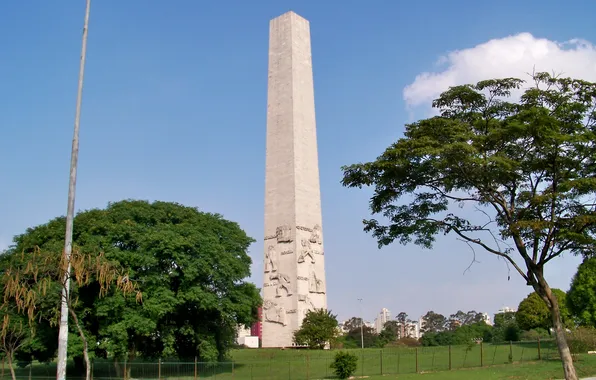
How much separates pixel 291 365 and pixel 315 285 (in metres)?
8.45

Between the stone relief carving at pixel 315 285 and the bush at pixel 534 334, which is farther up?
the stone relief carving at pixel 315 285

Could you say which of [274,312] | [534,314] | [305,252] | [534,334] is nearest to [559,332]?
[305,252]

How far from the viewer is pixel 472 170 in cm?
1936

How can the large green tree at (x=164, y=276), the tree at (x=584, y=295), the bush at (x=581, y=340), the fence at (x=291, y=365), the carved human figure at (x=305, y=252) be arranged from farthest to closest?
the tree at (x=584, y=295) < the carved human figure at (x=305, y=252) < the bush at (x=581, y=340) < the fence at (x=291, y=365) < the large green tree at (x=164, y=276)

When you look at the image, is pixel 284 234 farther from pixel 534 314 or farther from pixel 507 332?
pixel 534 314

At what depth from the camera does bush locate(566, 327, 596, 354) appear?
115ft

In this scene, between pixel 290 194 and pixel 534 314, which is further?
pixel 534 314

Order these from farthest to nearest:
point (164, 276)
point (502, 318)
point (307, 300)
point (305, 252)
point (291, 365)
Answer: point (502, 318) → point (305, 252) → point (307, 300) → point (291, 365) → point (164, 276)

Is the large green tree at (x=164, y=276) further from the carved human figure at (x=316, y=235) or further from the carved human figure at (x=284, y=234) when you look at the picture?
the carved human figure at (x=316, y=235)

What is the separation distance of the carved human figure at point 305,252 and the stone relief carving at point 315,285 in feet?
3.33

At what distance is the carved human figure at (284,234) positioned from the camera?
132 feet

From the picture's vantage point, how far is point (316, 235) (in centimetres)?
4138

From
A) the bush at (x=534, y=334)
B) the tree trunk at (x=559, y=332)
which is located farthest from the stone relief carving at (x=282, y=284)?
the bush at (x=534, y=334)

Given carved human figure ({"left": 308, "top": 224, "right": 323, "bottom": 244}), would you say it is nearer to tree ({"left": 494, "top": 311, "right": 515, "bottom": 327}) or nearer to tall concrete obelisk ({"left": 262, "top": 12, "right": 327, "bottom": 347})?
tall concrete obelisk ({"left": 262, "top": 12, "right": 327, "bottom": 347})
